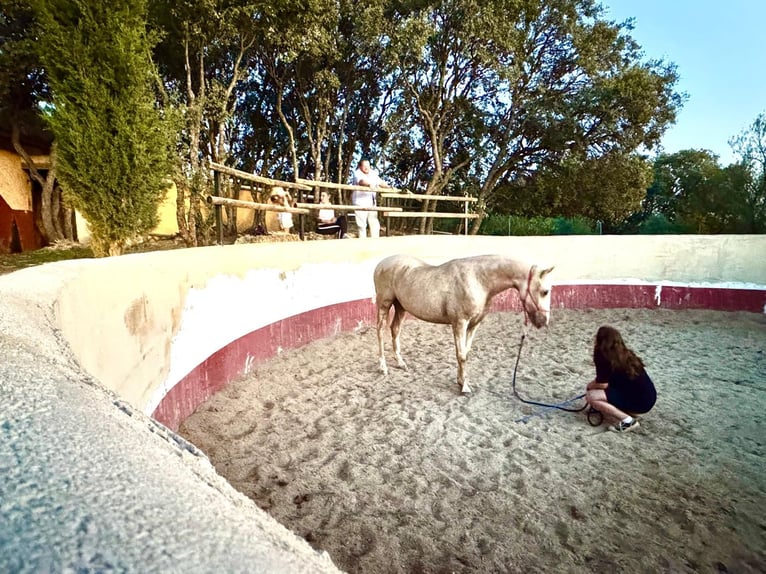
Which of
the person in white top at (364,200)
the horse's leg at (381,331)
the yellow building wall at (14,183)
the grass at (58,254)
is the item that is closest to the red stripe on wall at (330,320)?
the horse's leg at (381,331)

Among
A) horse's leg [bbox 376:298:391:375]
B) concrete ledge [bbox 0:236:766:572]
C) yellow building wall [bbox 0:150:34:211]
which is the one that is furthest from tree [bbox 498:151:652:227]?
yellow building wall [bbox 0:150:34:211]

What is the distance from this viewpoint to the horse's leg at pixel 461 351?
A: 14.5 ft

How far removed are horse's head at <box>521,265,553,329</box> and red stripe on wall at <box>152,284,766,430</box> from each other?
276cm

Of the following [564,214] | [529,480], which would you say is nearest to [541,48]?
[564,214]

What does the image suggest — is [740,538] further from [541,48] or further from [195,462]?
[541,48]

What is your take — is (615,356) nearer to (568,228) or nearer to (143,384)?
(143,384)

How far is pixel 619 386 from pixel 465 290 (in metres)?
1.54

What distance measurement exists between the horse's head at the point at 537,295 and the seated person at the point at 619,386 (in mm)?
498

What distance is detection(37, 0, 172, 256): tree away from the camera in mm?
5766

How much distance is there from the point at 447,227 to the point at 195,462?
1897 centimetres

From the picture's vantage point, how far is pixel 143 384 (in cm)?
264

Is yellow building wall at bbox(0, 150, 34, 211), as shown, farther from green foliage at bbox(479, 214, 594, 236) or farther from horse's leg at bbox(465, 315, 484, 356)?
green foliage at bbox(479, 214, 594, 236)

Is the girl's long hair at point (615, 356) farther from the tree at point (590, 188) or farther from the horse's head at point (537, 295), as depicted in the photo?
the tree at point (590, 188)

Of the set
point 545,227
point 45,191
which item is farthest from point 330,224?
point 545,227
